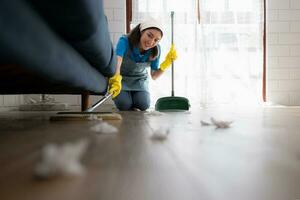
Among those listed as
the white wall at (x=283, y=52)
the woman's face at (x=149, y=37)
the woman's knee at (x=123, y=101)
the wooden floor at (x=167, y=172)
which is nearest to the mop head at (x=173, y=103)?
the woman's knee at (x=123, y=101)

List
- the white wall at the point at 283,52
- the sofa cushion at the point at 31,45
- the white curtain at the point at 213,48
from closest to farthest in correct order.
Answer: the sofa cushion at the point at 31,45, the white curtain at the point at 213,48, the white wall at the point at 283,52

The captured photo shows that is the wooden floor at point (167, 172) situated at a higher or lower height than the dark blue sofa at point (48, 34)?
lower

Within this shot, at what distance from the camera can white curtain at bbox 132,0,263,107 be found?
2914 mm

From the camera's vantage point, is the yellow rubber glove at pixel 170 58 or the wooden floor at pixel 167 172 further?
the yellow rubber glove at pixel 170 58

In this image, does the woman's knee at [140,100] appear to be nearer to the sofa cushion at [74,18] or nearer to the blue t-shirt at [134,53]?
the blue t-shirt at [134,53]

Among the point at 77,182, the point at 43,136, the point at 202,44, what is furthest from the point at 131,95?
the point at 77,182

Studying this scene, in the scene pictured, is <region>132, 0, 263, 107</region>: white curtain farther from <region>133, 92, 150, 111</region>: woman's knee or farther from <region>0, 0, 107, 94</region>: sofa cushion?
<region>0, 0, 107, 94</region>: sofa cushion

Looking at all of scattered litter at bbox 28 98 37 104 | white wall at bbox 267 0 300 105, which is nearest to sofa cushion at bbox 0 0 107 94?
scattered litter at bbox 28 98 37 104

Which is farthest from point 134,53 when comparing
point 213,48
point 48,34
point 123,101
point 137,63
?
point 48,34

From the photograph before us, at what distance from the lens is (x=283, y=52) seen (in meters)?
3.03

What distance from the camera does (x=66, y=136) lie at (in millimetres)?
826

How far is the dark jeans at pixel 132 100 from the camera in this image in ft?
8.09

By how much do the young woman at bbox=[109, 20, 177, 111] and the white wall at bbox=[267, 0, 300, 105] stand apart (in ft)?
2.95

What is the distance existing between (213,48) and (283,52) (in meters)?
0.61
